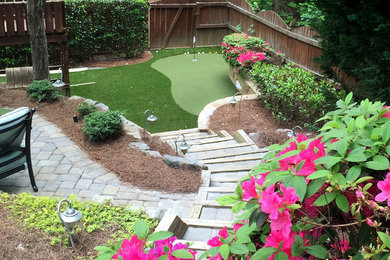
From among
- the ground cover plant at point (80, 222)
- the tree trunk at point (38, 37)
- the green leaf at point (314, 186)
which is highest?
the green leaf at point (314, 186)

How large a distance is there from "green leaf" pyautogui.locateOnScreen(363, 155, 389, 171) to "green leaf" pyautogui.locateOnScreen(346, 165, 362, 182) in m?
0.03

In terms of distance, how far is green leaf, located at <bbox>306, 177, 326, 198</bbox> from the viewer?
4.96 feet

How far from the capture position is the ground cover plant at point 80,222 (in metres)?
3.31

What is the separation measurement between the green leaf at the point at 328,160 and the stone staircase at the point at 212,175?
133cm

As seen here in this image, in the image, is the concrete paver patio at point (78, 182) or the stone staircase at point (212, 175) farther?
the concrete paver patio at point (78, 182)

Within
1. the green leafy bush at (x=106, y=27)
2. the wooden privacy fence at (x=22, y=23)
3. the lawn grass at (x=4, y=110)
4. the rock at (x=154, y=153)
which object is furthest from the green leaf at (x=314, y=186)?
the green leafy bush at (x=106, y=27)

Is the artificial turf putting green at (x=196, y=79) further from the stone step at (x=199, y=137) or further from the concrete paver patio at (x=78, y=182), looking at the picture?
the concrete paver patio at (x=78, y=182)

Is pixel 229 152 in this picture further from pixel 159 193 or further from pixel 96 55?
pixel 96 55

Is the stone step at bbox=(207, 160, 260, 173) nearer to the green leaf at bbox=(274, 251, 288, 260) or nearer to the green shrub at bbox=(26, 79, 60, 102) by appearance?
the green shrub at bbox=(26, 79, 60, 102)

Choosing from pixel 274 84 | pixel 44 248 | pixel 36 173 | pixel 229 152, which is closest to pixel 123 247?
pixel 44 248

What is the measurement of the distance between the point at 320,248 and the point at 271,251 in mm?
187

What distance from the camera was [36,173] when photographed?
550 cm

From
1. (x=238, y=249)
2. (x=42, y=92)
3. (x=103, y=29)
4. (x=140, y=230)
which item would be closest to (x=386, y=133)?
(x=238, y=249)

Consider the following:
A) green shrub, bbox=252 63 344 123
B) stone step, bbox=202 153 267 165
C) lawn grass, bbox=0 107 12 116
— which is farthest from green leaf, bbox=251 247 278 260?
lawn grass, bbox=0 107 12 116
